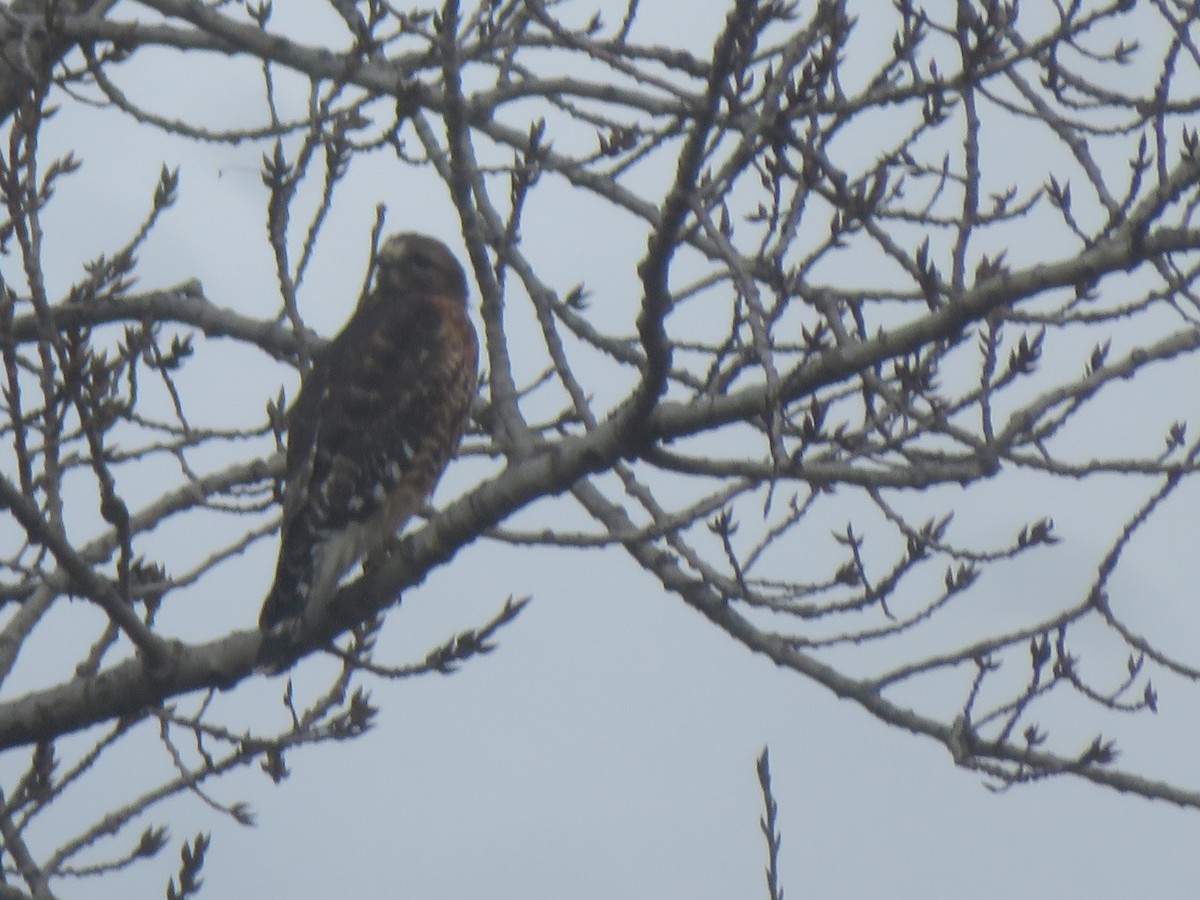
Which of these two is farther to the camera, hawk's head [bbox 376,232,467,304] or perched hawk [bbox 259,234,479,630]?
hawk's head [bbox 376,232,467,304]

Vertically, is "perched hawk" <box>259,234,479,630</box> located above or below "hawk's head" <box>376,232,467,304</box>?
below

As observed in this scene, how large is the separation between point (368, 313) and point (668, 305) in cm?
333

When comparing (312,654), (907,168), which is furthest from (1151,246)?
(312,654)

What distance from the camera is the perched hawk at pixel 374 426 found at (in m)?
5.23

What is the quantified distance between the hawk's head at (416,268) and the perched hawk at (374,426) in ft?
1.56

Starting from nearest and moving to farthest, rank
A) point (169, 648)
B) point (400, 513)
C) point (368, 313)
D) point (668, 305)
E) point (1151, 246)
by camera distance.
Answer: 1. point (1151, 246)
2. point (668, 305)
3. point (169, 648)
4. point (400, 513)
5. point (368, 313)

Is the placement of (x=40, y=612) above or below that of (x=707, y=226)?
above

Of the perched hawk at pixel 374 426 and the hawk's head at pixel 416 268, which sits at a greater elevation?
the hawk's head at pixel 416 268

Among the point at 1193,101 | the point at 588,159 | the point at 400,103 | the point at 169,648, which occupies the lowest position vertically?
the point at 169,648

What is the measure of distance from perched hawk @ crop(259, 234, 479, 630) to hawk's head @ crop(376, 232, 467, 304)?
0.48m

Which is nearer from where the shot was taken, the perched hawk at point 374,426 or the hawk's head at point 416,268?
the perched hawk at point 374,426

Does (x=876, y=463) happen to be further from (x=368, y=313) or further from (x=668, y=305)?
(x=368, y=313)

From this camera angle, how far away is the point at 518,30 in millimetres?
4848

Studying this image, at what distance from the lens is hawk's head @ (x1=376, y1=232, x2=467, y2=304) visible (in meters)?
6.64
